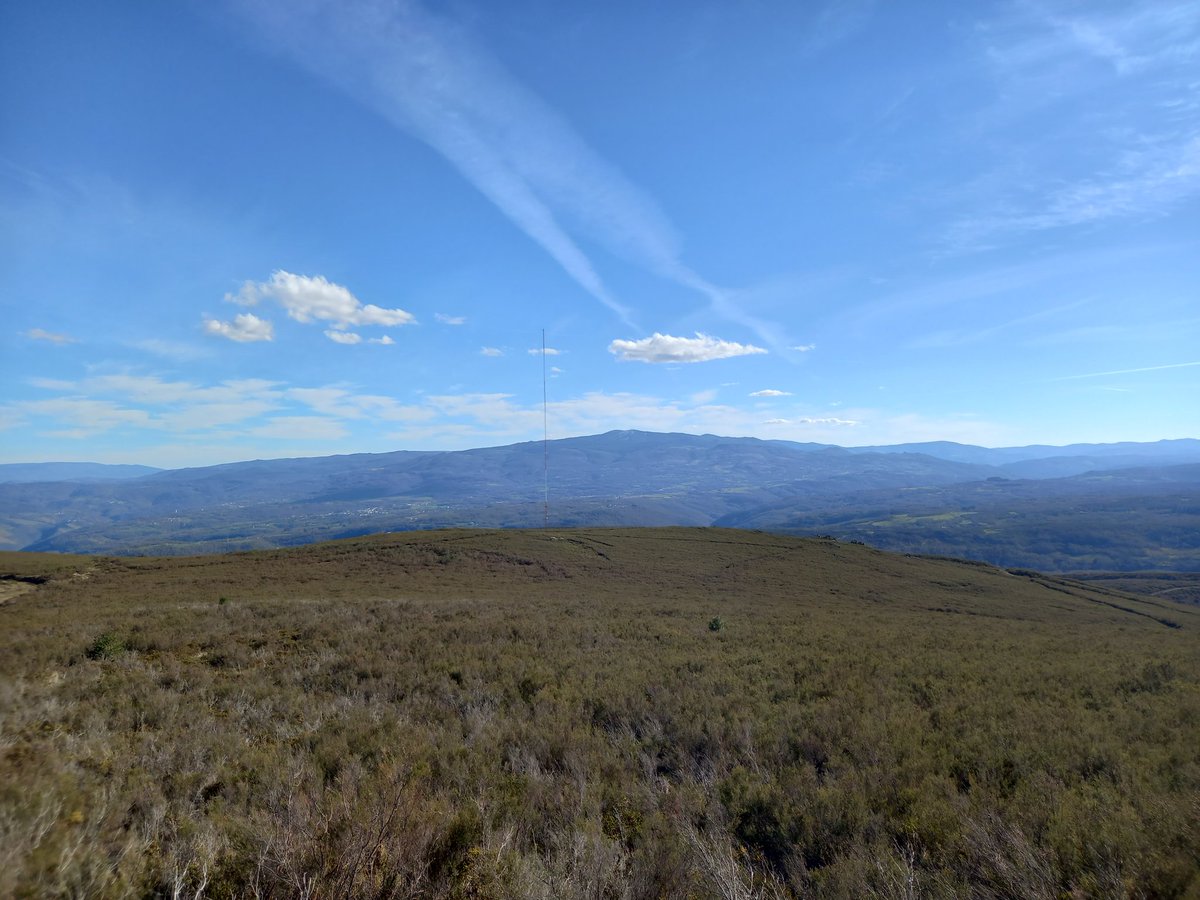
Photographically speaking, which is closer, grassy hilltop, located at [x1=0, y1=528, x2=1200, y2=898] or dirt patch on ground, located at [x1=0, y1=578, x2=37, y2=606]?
grassy hilltop, located at [x1=0, y1=528, x2=1200, y2=898]

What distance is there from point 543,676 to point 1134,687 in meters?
12.0

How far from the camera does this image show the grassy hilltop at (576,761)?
13.1 feet

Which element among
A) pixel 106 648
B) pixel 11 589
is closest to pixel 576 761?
pixel 106 648

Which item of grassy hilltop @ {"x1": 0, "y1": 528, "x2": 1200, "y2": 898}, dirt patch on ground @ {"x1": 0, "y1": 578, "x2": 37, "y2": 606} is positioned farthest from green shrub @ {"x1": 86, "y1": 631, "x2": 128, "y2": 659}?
dirt patch on ground @ {"x1": 0, "y1": 578, "x2": 37, "y2": 606}

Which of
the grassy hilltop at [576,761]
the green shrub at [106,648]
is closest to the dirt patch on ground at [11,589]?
the grassy hilltop at [576,761]

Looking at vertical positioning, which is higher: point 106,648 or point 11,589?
point 106,648

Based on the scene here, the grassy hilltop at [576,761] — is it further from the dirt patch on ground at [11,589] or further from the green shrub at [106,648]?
the dirt patch on ground at [11,589]

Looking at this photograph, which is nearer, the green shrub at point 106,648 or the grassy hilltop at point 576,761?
the grassy hilltop at point 576,761

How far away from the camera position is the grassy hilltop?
13.1 ft

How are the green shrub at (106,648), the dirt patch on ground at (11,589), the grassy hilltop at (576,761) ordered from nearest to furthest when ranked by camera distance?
the grassy hilltop at (576,761), the green shrub at (106,648), the dirt patch on ground at (11,589)

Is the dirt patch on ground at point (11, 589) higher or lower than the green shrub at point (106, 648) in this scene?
lower

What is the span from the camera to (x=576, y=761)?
6.40 m

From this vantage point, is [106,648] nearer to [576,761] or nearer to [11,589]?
[576,761]

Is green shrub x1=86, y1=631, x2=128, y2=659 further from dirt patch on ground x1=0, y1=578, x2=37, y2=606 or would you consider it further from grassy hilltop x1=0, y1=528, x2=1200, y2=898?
dirt patch on ground x1=0, y1=578, x2=37, y2=606
